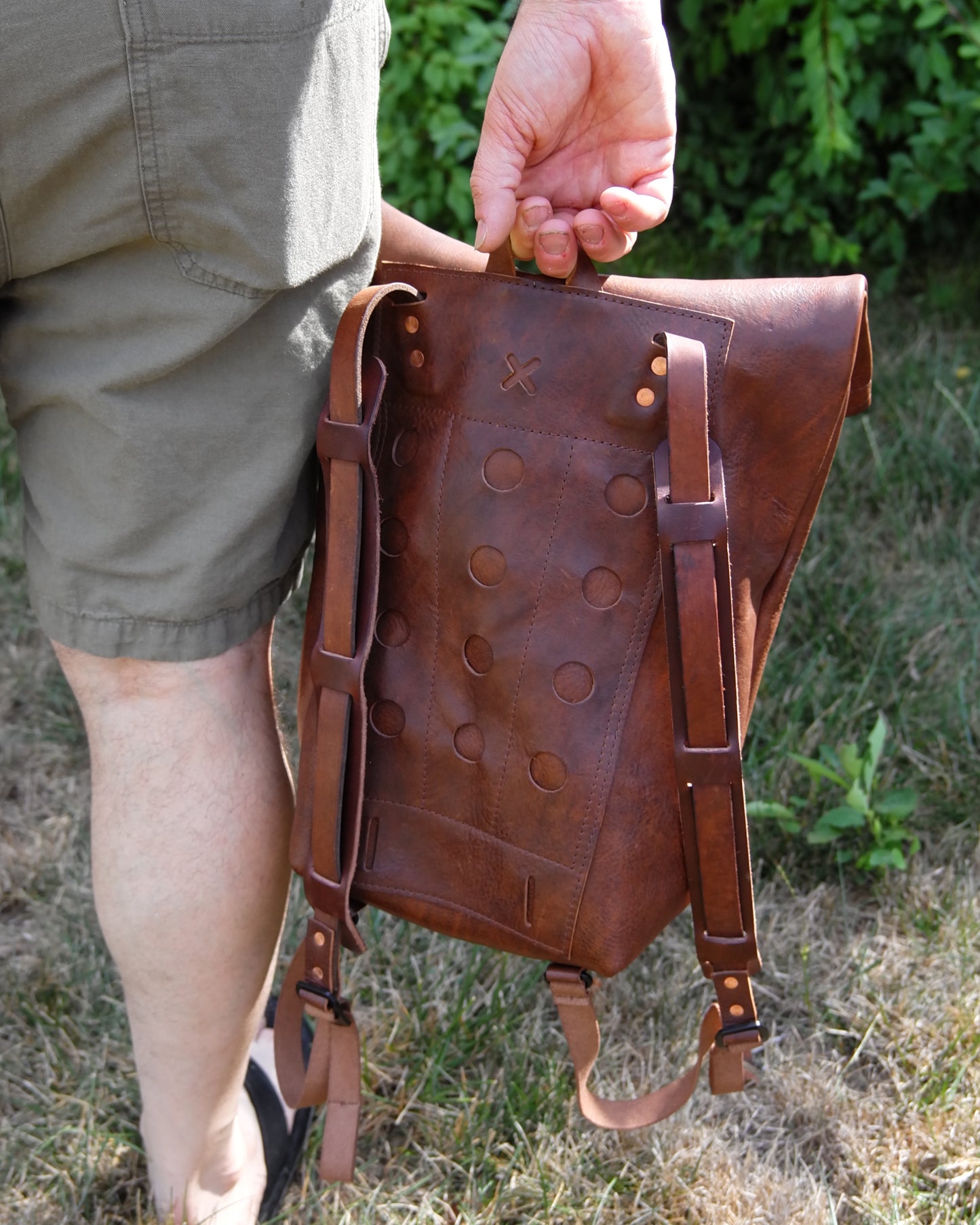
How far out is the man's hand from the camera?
3.66 ft

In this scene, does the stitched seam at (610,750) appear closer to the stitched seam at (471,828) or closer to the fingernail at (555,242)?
the stitched seam at (471,828)

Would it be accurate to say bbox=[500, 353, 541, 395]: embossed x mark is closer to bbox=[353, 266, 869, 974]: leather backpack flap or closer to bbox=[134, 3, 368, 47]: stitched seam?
bbox=[353, 266, 869, 974]: leather backpack flap

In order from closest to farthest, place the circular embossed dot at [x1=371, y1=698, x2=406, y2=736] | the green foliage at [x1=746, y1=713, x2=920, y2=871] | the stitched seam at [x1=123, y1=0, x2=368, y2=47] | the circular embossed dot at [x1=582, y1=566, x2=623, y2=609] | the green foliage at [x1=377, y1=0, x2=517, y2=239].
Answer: the stitched seam at [x1=123, y1=0, x2=368, y2=47], the circular embossed dot at [x1=582, y1=566, x2=623, y2=609], the circular embossed dot at [x1=371, y1=698, x2=406, y2=736], the green foliage at [x1=746, y1=713, x2=920, y2=871], the green foliage at [x1=377, y1=0, x2=517, y2=239]

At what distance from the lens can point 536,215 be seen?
116 centimetres

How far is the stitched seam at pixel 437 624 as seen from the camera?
1.18 m

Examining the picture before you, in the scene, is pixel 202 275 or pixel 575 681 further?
pixel 575 681

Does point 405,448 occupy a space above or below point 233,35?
below

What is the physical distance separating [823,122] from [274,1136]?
91.7 inches

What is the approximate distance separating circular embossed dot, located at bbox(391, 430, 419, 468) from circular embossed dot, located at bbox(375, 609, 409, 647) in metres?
0.15

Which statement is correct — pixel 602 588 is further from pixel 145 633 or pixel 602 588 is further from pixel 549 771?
pixel 145 633

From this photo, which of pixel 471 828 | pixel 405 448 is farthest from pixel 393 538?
pixel 471 828

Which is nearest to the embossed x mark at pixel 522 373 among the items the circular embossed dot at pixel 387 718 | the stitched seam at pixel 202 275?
the stitched seam at pixel 202 275

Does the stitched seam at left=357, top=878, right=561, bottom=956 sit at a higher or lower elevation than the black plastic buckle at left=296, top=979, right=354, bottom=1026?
higher

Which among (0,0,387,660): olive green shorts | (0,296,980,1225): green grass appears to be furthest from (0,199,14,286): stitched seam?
(0,296,980,1225): green grass
